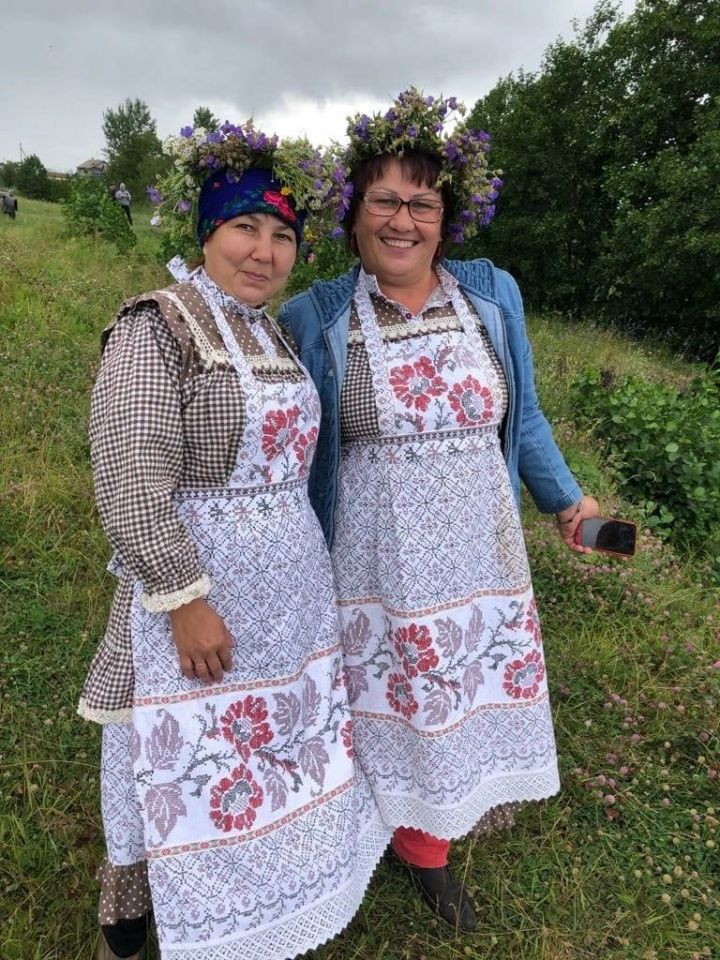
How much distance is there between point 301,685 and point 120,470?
0.75m

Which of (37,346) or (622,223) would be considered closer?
(37,346)

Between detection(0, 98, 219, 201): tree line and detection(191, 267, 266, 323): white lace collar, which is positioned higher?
detection(0, 98, 219, 201): tree line

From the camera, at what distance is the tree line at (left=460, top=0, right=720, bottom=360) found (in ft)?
37.9

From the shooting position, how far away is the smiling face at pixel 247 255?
5.17ft

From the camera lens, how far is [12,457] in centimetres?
367

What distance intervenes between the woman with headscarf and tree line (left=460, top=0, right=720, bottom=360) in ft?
38.1

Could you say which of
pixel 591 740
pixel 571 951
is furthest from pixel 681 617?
pixel 571 951

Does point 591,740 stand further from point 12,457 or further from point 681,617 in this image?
point 12,457

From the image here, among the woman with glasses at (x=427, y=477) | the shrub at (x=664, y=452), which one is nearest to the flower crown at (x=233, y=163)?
the woman with glasses at (x=427, y=477)

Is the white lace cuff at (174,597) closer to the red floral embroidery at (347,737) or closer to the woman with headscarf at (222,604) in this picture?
the woman with headscarf at (222,604)

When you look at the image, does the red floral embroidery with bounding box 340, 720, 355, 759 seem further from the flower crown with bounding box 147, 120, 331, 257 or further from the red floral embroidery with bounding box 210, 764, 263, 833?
the flower crown with bounding box 147, 120, 331, 257

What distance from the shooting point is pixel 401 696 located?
1.93m

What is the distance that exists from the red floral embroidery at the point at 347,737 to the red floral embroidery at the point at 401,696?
0.58 feet

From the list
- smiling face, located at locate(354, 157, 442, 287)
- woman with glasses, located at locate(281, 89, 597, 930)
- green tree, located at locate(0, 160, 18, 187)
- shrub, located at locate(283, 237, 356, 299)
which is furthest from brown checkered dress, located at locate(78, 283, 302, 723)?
green tree, located at locate(0, 160, 18, 187)
